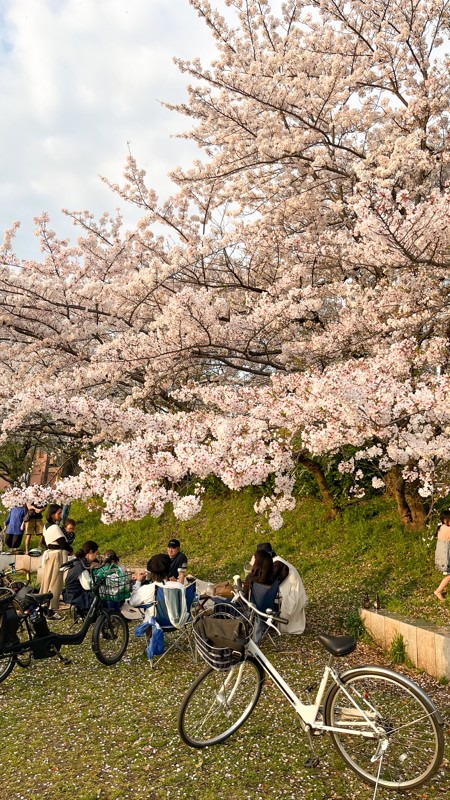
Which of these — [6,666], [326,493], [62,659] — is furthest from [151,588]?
[326,493]

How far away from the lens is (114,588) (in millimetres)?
6211

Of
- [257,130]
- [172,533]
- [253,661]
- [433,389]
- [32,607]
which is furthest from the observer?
[172,533]

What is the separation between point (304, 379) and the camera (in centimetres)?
611

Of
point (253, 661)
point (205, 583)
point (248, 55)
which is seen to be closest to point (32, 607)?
point (253, 661)

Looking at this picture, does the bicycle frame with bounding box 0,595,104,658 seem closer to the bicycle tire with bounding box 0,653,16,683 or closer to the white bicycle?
the bicycle tire with bounding box 0,653,16,683

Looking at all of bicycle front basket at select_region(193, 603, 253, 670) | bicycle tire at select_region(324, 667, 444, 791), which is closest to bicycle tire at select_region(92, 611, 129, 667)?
bicycle front basket at select_region(193, 603, 253, 670)

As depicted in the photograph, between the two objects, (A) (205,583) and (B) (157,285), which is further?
(A) (205,583)

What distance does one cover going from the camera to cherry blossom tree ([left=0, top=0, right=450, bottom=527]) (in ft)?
18.9

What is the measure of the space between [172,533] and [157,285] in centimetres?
644

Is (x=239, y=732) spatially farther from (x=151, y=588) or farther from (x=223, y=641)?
(x=151, y=588)

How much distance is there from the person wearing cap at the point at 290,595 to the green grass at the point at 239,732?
182 millimetres

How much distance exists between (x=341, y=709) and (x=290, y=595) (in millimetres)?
2955

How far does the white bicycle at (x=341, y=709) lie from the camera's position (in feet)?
11.1

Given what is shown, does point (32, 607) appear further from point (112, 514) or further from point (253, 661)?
point (253, 661)
